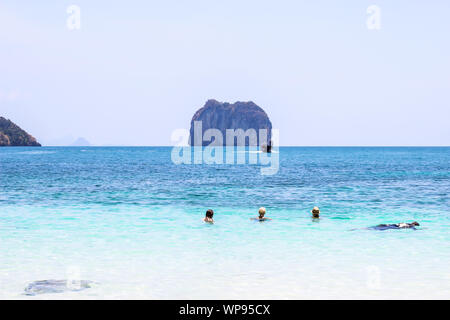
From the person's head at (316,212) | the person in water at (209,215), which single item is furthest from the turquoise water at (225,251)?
the person in water at (209,215)

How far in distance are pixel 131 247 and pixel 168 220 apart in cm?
580

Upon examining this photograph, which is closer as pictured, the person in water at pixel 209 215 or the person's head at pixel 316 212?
the person in water at pixel 209 215

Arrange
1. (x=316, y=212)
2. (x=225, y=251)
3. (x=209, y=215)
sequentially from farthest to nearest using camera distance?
(x=316, y=212), (x=209, y=215), (x=225, y=251)

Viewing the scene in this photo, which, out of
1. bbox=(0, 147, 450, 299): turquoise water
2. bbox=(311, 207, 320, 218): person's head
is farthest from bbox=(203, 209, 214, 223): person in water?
bbox=(311, 207, 320, 218): person's head

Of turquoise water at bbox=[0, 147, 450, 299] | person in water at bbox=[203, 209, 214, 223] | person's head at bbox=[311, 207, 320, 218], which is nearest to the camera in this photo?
turquoise water at bbox=[0, 147, 450, 299]

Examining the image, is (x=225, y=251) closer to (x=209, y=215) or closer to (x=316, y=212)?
(x=209, y=215)

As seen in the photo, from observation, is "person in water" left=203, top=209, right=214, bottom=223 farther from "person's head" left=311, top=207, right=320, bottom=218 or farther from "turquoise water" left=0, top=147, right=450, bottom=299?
"person's head" left=311, top=207, right=320, bottom=218

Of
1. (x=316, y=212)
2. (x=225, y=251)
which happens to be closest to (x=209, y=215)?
(x=316, y=212)

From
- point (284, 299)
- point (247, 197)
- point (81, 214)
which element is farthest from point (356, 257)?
point (247, 197)

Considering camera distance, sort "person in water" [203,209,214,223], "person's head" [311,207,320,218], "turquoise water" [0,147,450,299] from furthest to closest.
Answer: "person's head" [311,207,320,218], "person in water" [203,209,214,223], "turquoise water" [0,147,450,299]

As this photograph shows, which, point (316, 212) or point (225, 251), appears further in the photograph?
point (316, 212)

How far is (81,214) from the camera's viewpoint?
72.4 ft

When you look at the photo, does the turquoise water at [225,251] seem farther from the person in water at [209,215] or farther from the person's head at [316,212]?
the person in water at [209,215]
